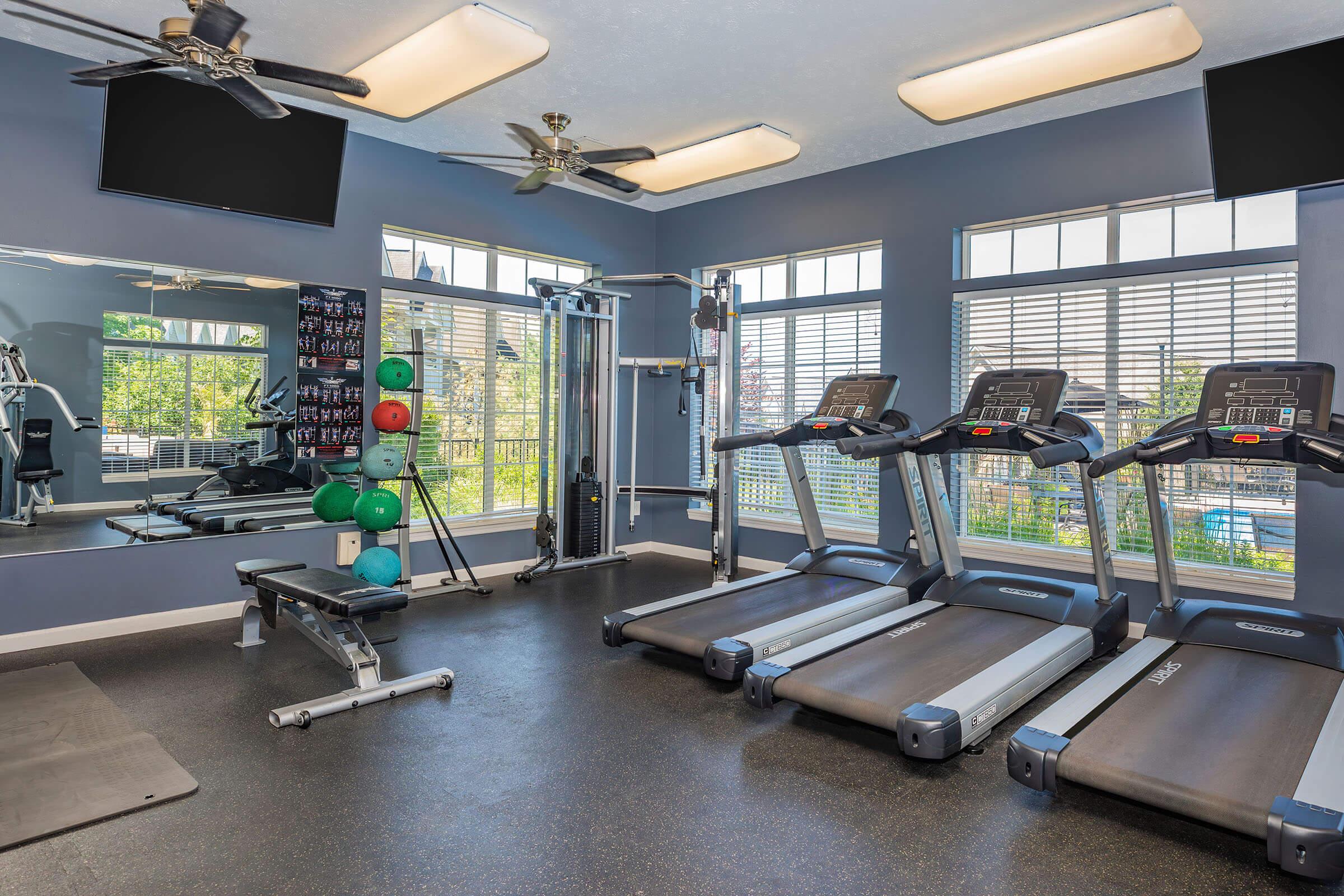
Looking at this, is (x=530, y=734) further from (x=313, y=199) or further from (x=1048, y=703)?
(x=313, y=199)

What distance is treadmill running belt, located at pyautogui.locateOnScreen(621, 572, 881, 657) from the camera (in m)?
4.01

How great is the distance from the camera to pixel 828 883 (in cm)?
221

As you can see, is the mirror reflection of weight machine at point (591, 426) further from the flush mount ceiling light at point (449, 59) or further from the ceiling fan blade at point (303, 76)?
the ceiling fan blade at point (303, 76)

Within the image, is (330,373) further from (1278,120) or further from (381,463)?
(1278,120)

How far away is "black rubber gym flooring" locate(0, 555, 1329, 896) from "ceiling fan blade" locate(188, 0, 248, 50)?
8.76 feet

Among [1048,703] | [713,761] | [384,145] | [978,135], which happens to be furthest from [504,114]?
[1048,703]

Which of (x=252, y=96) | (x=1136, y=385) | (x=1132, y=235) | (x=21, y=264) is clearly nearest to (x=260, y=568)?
(x=21, y=264)

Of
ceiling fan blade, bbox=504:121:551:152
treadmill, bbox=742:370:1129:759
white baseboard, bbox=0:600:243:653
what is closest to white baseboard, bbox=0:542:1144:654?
white baseboard, bbox=0:600:243:653

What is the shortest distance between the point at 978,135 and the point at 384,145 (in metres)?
4.12

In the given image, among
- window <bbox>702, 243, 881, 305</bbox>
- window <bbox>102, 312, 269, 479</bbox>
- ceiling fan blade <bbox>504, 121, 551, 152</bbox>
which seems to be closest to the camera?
ceiling fan blade <bbox>504, 121, 551, 152</bbox>

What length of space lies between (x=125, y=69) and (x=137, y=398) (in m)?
2.06

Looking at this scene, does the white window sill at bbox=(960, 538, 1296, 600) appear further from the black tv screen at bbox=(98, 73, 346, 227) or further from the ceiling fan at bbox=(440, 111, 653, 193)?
the black tv screen at bbox=(98, 73, 346, 227)

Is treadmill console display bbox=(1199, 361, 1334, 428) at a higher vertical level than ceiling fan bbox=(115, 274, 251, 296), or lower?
lower

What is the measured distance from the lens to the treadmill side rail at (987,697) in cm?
276
